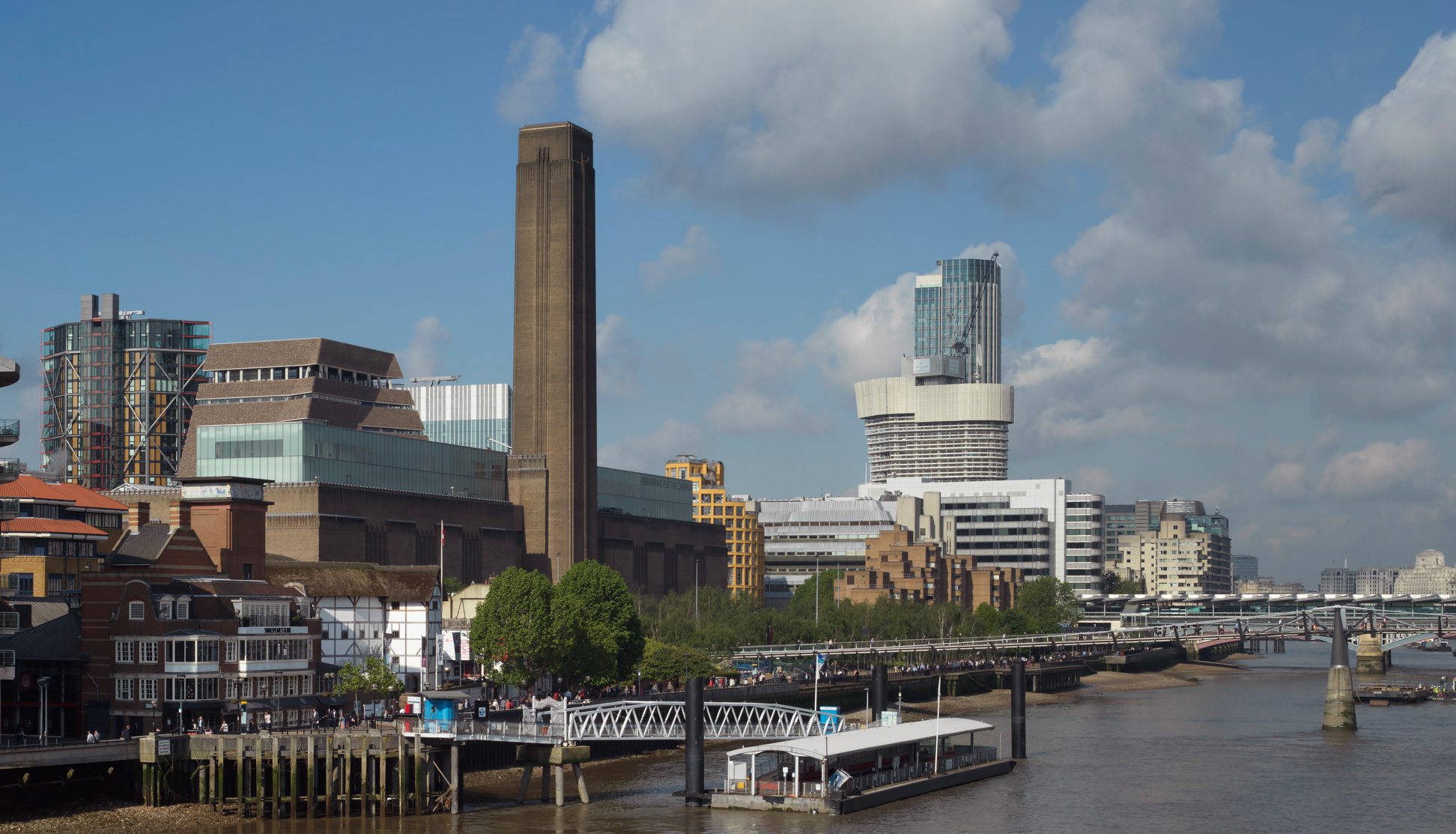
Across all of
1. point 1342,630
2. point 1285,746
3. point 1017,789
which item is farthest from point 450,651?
point 1342,630

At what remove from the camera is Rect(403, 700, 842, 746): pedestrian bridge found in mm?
90375

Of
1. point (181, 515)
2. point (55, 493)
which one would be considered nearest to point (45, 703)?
point (181, 515)

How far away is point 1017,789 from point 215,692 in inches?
1705

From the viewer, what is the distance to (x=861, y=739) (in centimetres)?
9581

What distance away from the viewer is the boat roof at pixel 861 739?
300ft

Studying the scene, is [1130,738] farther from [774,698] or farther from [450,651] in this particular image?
[450,651]

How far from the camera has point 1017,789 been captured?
10188cm

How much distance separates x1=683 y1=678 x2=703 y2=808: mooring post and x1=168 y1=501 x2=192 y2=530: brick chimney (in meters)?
37.5

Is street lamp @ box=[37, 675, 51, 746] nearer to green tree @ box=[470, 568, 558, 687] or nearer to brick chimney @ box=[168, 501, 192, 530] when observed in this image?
brick chimney @ box=[168, 501, 192, 530]

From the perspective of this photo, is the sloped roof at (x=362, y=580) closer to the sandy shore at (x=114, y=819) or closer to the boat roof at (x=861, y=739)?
the sandy shore at (x=114, y=819)

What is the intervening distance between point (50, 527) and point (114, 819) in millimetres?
59325

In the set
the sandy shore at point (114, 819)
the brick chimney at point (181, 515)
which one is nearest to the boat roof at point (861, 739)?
the sandy shore at point (114, 819)

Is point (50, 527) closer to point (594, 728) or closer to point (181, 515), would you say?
point (181, 515)

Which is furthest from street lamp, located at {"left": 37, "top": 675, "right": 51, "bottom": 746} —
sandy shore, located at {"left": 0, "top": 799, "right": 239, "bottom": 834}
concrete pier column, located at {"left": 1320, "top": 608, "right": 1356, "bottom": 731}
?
concrete pier column, located at {"left": 1320, "top": 608, "right": 1356, "bottom": 731}
